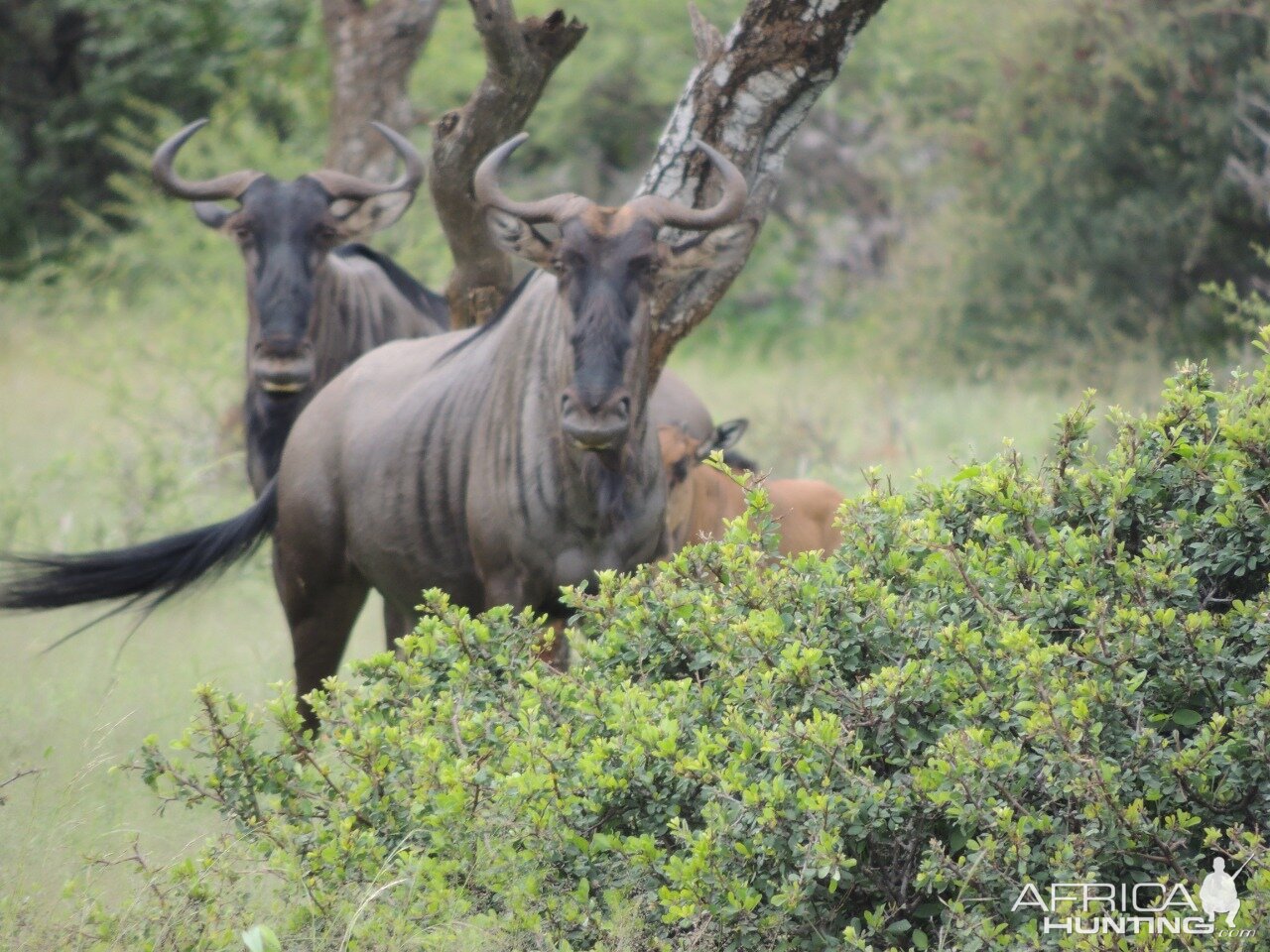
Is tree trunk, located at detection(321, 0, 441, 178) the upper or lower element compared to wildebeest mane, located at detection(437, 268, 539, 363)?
upper

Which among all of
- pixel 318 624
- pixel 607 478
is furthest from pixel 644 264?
pixel 318 624

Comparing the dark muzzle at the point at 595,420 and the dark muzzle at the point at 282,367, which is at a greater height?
the dark muzzle at the point at 595,420

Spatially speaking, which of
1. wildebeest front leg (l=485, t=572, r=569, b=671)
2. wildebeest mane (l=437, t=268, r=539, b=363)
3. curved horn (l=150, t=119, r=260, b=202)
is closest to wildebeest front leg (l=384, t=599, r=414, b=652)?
wildebeest mane (l=437, t=268, r=539, b=363)

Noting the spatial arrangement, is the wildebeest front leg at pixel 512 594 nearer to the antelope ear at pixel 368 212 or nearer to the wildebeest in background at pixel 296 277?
the wildebeest in background at pixel 296 277

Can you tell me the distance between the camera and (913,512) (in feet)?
12.4

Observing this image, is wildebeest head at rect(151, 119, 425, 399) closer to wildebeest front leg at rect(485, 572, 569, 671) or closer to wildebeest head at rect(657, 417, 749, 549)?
wildebeest head at rect(657, 417, 749, 549)

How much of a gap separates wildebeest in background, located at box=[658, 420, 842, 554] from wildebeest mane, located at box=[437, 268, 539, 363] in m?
0.88

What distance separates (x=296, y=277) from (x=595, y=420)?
2.45 metres

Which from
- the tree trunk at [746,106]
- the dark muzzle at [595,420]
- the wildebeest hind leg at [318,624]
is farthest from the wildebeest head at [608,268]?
the wildebeest hind leg at [318,624]

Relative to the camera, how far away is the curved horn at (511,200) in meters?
4.91

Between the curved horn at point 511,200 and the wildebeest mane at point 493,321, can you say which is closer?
the curved horn at point 511,200

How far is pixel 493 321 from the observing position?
218 inches

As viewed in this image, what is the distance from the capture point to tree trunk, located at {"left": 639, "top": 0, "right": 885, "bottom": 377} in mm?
4980

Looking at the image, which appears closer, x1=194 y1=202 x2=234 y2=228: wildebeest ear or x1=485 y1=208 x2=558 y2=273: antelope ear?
x1=485 y1=208 x2=558 y2=273: antelope ear
